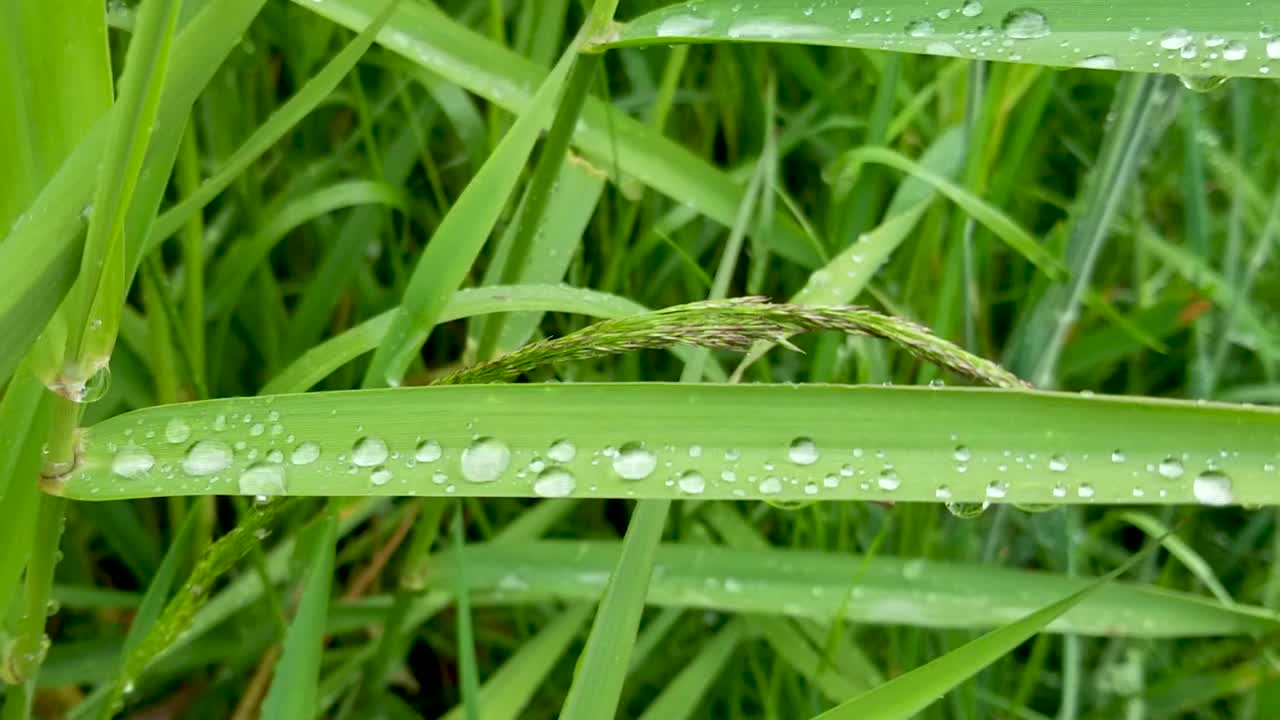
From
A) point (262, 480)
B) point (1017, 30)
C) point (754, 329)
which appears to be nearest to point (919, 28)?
point (1017, 30)

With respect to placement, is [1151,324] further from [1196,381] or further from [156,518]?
[156,518]

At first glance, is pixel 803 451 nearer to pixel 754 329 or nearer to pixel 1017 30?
pixel 754 329

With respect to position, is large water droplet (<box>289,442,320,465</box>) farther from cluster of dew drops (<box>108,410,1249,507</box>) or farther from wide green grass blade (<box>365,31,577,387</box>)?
wide green grass blade (<box>365,31,577,387</box>)

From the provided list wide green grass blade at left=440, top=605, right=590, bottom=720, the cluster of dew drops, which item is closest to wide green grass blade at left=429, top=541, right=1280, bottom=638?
wide green grass blade at left=440, top=605, right=590, bottom=720

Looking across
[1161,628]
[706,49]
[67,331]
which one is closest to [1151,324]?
[1161,628]

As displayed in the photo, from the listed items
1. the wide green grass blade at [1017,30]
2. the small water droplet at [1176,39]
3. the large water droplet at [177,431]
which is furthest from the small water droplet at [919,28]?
the large water droplet at [177,431]

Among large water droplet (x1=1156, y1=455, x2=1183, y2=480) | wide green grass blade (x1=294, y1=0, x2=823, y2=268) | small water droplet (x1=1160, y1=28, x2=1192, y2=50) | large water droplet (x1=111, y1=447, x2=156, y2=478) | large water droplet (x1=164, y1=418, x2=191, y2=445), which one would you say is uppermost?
wide green grass blade (x1=294, y1=0, x2=823, y2=268)

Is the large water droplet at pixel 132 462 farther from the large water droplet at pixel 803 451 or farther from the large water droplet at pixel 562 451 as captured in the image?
the large water droplet at pixel 803 451
